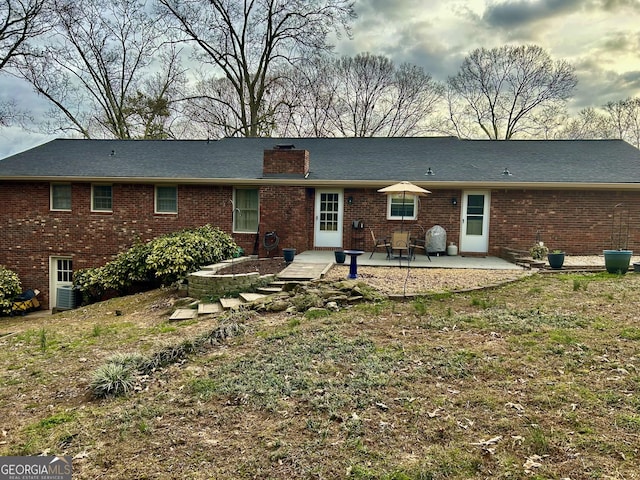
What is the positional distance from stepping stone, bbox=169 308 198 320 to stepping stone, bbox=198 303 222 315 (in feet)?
0.36

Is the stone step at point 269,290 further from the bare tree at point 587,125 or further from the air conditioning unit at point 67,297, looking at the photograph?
the bare tree at point 587,125

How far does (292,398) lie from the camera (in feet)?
11.5

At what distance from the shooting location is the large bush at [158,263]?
375 inches

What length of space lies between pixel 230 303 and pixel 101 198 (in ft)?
27.0

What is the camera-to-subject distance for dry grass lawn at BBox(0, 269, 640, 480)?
8.70 feet

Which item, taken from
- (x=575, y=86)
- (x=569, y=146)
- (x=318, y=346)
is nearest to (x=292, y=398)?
(x=318, y=346)

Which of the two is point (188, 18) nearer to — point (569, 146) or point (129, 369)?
point (569, 146)

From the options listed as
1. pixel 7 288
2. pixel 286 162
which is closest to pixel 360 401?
pixel 286 162

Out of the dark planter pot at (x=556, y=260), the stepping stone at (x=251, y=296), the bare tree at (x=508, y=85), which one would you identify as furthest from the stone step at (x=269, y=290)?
Result: the bare tree at (x=508, y=85)

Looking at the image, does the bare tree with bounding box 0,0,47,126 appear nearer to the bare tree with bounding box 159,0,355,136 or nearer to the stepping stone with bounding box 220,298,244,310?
the bare tree with bounding box 159,0,355,136

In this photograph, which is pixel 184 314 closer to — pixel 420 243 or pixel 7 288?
pixel 420 243

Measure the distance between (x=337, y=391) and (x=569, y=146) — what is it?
46.0ft

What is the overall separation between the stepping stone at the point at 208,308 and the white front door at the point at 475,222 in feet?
25.5

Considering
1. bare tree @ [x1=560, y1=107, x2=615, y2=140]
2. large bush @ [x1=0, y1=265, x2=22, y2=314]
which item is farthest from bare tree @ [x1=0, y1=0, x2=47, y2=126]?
bare tree @ [x1=560, y1=107, x2=615, y2=140]
